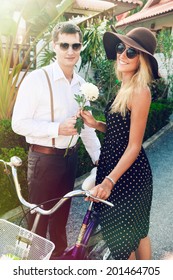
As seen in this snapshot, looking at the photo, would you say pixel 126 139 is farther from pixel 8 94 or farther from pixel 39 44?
pixel 39 44

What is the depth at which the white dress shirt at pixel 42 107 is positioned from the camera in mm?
2068

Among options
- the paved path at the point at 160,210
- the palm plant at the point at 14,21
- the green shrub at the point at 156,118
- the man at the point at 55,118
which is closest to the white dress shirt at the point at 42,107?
the man at the point at 55,118

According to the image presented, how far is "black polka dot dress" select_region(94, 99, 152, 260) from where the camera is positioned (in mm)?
2064

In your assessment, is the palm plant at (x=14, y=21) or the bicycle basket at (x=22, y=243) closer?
the bicycle basket at (x=22, y=243)

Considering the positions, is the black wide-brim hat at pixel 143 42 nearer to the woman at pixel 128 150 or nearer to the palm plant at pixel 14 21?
the woman at pixel 128 150

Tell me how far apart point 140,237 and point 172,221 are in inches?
70.1

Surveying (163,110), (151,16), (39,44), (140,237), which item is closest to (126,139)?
(140,237)

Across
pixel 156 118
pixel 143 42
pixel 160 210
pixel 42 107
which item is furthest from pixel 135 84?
pixel 156 118

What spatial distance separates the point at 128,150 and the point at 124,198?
1.28 feet

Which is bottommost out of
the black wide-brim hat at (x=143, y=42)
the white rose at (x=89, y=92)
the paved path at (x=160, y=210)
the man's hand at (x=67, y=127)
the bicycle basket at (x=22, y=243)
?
the paved path at (x=160, y=210)

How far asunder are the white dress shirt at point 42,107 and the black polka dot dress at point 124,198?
0.33 m

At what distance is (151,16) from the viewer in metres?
12.5

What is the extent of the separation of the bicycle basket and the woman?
20.4 inches

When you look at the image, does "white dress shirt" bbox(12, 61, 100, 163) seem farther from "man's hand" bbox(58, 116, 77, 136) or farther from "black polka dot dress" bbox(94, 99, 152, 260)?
"black polka dot dress" bbox(94, 99, 152, 260)
